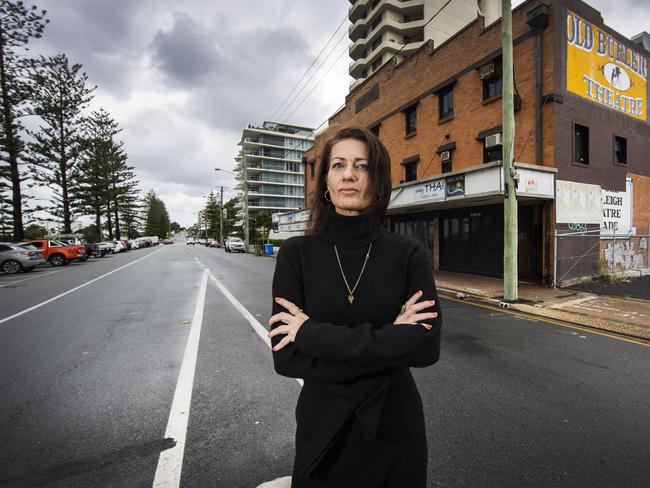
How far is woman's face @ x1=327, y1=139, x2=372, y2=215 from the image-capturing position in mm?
1504

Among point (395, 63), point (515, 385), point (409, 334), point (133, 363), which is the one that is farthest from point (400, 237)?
point (395, 63)

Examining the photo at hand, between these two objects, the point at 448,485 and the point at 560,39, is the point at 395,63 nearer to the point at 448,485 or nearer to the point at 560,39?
the point at 560,39

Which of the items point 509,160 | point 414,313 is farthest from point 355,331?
point 509,160

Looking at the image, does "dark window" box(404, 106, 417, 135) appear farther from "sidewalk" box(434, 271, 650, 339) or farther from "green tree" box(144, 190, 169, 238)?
"green tree" box(144, 190, 169, 238)

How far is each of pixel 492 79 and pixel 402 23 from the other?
36.9m

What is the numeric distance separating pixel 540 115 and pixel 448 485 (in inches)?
483

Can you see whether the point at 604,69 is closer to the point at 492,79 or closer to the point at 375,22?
the point at 492,79

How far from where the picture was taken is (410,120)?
1669 cm

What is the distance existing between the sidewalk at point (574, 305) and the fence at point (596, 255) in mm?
1234

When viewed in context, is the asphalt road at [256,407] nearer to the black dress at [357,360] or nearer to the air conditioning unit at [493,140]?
the black dress at [357,360]

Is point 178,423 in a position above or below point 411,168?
below

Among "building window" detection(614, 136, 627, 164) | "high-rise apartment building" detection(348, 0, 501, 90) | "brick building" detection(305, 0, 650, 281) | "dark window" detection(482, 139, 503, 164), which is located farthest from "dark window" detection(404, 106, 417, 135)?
"high-rise apartment building" detection(348, 0, 501, 90)

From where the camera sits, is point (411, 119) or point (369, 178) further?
point (411, 119)

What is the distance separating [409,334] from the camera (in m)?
1.32
